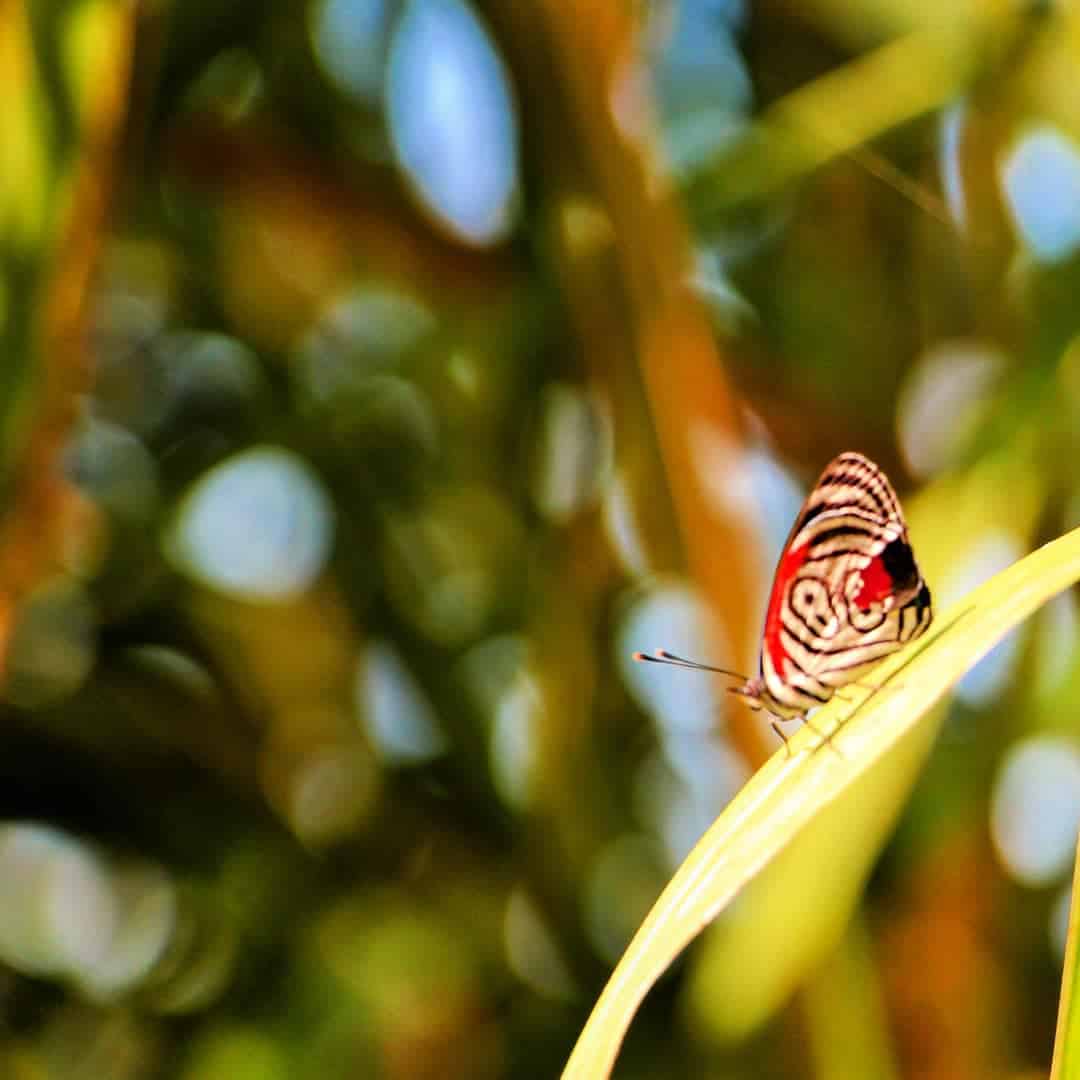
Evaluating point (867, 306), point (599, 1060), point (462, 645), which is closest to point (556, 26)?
point (867, 306)

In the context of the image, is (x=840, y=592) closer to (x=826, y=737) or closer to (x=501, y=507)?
(x=826, y=737)

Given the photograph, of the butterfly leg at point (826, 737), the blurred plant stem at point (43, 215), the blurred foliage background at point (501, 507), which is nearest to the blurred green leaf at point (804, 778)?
the butterfly leg at point (826, 737)

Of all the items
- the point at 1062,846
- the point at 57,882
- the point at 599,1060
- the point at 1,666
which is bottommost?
the point at 1062,846

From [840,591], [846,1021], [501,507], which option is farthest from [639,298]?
[846,1021]

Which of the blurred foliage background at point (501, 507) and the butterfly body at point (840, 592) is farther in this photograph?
the blurred foliage background at point (501, 507)

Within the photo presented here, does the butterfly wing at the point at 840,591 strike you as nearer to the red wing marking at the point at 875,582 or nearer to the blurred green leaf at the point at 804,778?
the red wing marking at the point at 875,582

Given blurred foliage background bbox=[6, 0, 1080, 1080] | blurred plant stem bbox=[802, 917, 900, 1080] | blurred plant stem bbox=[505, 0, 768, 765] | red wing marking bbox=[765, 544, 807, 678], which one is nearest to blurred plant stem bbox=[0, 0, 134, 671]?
blurred foliage background bbox=[6, 0, 1080, 1080]

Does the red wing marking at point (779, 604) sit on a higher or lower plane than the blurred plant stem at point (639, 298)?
lower

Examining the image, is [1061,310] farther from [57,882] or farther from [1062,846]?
[57,882]
